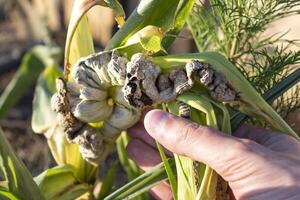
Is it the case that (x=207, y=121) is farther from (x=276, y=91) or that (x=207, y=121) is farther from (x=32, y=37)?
(x=32, y=37)

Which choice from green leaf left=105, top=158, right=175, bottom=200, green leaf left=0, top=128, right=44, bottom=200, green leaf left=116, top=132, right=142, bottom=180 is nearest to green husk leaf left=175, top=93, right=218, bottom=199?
green leaf left=105, top=158, right=175, bottom=200

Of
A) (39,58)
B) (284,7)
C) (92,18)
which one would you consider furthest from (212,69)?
(92,18)

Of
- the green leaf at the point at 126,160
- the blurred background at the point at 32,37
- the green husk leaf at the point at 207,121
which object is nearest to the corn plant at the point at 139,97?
the green husk leaf at the point at 207,121

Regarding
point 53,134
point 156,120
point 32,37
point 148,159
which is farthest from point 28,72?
point 32,37

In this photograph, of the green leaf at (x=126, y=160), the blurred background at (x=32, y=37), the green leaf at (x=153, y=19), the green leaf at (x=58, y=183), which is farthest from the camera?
the blurred background at (x=32, y=37)

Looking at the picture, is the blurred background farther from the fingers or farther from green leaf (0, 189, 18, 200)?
green leaf (0, 189, 18, 200)

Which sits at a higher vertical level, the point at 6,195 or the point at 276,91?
the point at 276,91

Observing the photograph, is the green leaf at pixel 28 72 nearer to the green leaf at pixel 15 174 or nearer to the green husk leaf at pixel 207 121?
the green leaf at pixel 15 174
